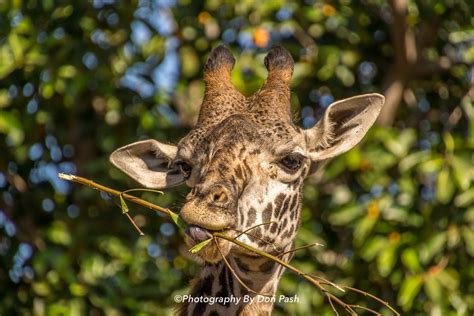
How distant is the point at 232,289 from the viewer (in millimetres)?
5672

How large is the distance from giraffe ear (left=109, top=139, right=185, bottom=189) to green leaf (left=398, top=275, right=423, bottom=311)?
2.70m

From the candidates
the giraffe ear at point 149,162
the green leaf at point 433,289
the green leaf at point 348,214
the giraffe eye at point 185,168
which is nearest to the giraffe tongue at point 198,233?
the giraffe eye at point 185,168

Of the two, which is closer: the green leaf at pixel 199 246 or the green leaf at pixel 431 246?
the green leaf at pixel 199 246

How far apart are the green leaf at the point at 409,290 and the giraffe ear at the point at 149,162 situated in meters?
2.70

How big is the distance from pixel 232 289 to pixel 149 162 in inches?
37.0

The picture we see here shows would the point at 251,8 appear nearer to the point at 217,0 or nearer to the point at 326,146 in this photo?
the point at 217,0

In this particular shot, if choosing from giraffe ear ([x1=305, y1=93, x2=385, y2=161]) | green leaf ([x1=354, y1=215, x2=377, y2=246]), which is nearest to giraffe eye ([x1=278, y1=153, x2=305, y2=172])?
giraffe ear ([x1=305, y1=93, x2=385, y2=161])

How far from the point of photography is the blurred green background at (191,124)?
8672 mm

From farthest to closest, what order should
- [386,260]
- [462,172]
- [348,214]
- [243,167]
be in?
[348,214] → [386,260] → [462,172] → [243,167]

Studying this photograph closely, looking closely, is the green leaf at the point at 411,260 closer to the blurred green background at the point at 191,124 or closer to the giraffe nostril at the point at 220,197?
the blurred green background at the point at 191,124

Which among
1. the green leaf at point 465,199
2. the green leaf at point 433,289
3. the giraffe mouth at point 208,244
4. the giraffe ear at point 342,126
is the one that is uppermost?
the giraffe mouth at point 208,244

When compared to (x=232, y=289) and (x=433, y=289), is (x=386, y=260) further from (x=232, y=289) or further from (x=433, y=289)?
(x=232, y=289)

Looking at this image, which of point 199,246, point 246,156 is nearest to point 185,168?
point 246,156

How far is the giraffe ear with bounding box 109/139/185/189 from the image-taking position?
245 inches
